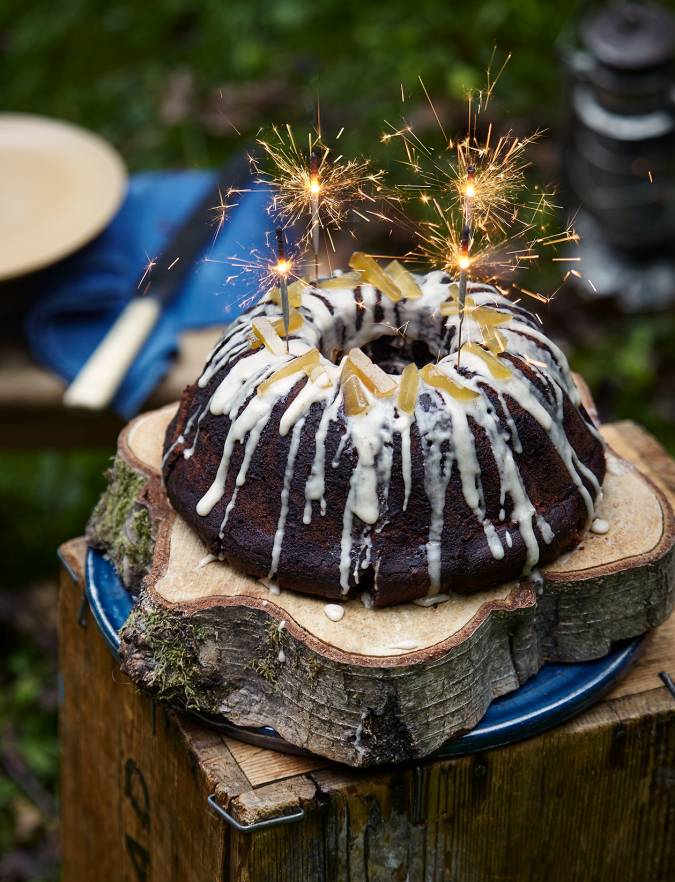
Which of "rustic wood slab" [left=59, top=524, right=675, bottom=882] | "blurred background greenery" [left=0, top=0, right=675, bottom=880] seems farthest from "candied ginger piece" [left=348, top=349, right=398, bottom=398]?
"blurred background greenery" [left=0, top=0, right=675, bottom=880]

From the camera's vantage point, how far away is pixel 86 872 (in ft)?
11.2

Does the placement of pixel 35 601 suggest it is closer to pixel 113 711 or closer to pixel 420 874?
pixel 113 711

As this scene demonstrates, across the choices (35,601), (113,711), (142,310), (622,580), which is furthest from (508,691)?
(35,601)

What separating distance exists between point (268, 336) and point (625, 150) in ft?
10.3

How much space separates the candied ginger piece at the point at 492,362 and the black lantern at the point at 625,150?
9.66 feet

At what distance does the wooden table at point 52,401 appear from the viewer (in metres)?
4.04

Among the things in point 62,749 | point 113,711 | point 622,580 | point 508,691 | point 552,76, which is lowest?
point 62,749

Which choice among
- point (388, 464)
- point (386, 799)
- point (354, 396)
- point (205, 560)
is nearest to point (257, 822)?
point (386, 799)

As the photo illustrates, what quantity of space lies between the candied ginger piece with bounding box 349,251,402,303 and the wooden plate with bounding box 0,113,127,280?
1.60m

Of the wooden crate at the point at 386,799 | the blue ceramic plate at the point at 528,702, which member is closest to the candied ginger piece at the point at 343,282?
the blue ceramic plate at the point at 528,702

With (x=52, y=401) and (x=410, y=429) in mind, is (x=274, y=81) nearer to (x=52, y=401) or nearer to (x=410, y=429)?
(x=52, y=401)

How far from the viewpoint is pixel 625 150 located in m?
5.29

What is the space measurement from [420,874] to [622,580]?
74cm

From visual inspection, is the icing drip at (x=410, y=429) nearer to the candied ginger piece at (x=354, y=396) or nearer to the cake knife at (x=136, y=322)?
the candied ginger piece at (x=354, y=396)
